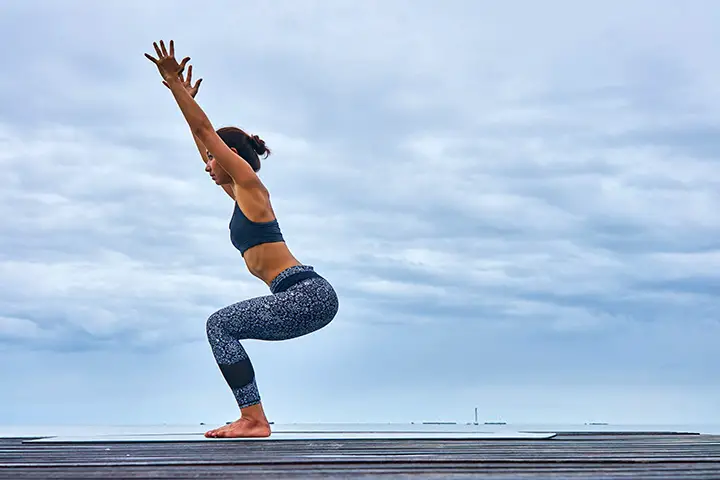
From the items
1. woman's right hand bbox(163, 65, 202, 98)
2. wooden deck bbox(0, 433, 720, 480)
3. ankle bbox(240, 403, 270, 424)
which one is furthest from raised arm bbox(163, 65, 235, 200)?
wooden deck bbox(0, 433, 720, 480)

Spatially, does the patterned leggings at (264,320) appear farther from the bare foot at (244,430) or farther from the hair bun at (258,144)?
the hair bun at (258,144)

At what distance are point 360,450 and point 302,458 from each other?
0.82 metres

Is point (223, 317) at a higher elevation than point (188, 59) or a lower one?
lower

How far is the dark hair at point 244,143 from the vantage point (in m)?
7.33

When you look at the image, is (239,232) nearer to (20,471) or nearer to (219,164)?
(219,164)

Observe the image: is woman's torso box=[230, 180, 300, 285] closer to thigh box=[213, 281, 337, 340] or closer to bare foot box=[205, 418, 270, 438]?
thigh box=[213, 281, 337, 340]

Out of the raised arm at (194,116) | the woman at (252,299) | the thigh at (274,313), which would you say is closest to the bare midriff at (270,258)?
the woman at (252,299)

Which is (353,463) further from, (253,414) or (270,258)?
(270,258)

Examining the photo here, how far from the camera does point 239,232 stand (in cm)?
705

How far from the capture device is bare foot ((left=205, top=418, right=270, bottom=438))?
6.61 meters

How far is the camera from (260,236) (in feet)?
22.8

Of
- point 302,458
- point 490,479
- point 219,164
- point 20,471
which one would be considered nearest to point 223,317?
point 219,164

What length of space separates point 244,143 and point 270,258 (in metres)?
1.08

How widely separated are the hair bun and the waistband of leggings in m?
1.15
